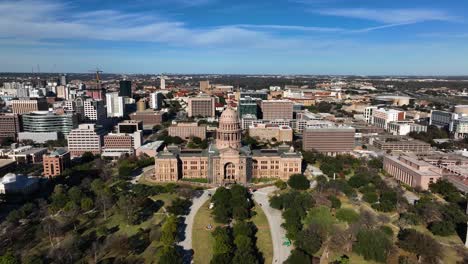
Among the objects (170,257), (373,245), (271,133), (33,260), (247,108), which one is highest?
(247,108)

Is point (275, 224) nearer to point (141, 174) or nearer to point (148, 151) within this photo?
point (141, 174)

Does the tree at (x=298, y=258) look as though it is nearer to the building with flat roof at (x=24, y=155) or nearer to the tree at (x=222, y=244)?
the tree at (x=222, y=244)

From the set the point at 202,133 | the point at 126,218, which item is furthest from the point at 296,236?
the point at 202,133

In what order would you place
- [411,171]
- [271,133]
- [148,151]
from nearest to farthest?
[411,171] < [148,151] < [271,133]

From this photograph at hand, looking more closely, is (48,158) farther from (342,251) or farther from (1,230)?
(342,251)

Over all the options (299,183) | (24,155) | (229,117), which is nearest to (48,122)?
(24,155)

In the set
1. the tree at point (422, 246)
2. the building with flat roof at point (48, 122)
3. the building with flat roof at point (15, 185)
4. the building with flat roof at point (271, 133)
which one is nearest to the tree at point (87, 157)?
the building with flat roof at point (15, 185)
